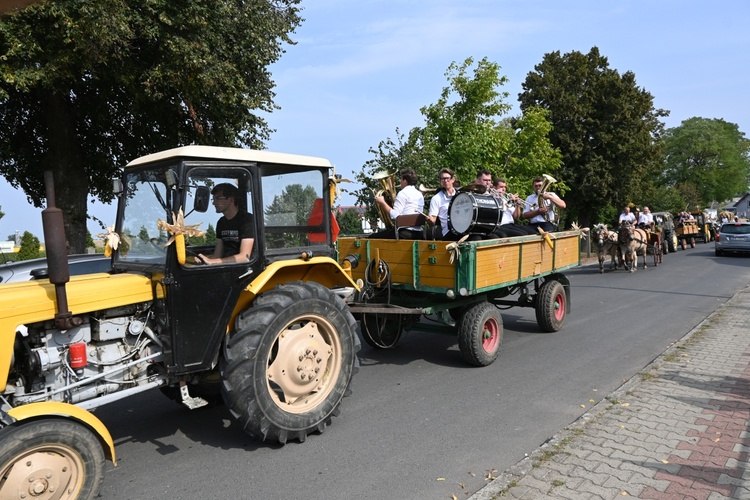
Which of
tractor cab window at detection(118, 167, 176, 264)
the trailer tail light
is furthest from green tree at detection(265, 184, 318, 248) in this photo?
the trailer tail light

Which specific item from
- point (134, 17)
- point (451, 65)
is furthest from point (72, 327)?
point (451, 65)

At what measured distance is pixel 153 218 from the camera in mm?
4328

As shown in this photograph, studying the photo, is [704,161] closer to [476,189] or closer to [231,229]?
[476,189]

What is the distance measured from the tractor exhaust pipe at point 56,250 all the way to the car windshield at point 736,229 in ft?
81.4

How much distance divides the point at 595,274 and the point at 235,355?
15821 mm

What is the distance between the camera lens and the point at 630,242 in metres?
17.5

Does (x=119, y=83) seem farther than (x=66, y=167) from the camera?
No

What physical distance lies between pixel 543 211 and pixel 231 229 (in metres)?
5.34

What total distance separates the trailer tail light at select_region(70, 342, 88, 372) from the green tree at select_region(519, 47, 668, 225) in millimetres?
29602

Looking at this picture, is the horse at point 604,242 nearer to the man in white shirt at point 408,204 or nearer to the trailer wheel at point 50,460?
the man in white shirt at point 408,204

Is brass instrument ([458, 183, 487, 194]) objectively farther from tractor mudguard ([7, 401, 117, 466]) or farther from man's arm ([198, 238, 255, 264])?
tractor mudguard ([7, 401, 117, 466])

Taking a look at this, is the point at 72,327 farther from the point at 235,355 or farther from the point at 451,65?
the point at 451,65

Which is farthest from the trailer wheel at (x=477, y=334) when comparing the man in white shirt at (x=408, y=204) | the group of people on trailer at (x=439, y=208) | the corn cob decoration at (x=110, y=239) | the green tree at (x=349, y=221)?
the green tree at (x=349, y=221)

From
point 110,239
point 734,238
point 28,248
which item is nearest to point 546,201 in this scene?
point 110,239
